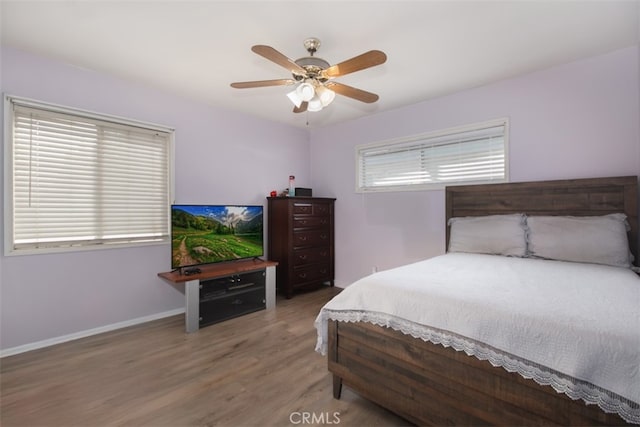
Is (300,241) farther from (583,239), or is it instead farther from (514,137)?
(583,239)

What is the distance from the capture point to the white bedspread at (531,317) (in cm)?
102

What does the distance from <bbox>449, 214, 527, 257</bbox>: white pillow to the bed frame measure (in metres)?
0.63

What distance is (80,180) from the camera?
105 inches

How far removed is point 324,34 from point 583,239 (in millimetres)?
2474

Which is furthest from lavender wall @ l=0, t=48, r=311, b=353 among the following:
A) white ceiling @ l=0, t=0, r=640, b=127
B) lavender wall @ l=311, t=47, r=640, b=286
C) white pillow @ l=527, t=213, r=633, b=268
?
white pillow @ l=527, t=213, r=633, b=268

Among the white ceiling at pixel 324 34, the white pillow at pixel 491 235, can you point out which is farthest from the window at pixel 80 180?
the white pillow at pixel 491 235

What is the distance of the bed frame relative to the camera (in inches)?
44.7

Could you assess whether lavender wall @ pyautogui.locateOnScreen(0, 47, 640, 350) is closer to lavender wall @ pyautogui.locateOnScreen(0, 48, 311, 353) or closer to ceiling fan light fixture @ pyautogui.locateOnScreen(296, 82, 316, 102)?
lavender wall @ pyautogui.locateOnScreen(0, 48, 311, 353)

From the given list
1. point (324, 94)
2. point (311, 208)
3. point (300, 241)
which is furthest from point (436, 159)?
point (300, 241)

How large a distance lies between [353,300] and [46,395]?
82.2 inches

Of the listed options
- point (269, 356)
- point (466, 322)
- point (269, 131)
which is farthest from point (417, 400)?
point (269, 131)

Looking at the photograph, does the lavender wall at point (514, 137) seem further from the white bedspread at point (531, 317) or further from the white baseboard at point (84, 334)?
the white baseboard at point (84, 334)

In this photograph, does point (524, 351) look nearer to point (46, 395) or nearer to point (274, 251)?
point (46, 395)

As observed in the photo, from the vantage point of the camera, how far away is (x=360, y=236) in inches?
161
